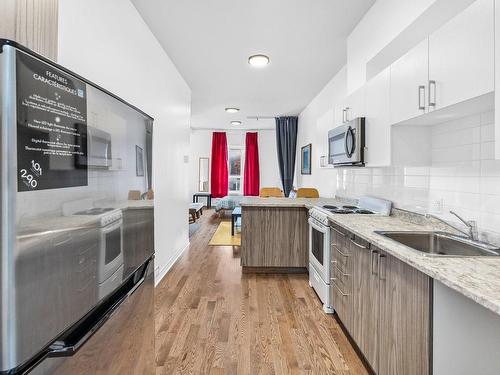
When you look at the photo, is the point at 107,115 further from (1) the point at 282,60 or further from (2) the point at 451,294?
(1) the point at 282,60

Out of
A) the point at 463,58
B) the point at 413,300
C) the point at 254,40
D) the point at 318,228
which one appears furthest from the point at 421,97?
the point at 254,40

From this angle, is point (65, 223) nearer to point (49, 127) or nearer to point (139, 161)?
point (49, 127)

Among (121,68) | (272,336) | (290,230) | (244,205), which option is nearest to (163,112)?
(121,68)

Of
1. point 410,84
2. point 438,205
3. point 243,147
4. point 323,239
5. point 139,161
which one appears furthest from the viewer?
point 243,147

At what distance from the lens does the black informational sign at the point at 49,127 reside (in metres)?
0.56

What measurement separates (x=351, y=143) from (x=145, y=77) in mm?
2006

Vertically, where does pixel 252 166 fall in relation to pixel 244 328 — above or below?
above

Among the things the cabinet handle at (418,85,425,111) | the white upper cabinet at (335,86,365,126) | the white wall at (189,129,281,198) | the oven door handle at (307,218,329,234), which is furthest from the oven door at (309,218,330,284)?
the white wall at (189,129,281,198)

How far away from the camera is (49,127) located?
2.05 ft

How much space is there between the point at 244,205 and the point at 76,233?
275cm

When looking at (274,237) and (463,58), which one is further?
(274,237)

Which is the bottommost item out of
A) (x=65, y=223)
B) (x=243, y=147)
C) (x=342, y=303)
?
(x=342, y=303)

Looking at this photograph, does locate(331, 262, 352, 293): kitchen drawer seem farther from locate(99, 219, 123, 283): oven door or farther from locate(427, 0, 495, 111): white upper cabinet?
locate(99, 219, 123, 283): oven door

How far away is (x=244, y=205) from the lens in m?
3.44
